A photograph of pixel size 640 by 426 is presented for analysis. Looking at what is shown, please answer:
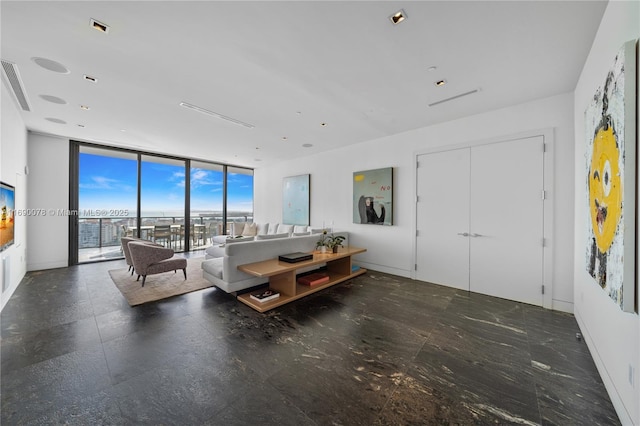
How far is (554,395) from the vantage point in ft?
5.66

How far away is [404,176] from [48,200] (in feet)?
24.6

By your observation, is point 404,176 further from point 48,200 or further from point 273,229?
point 48,200

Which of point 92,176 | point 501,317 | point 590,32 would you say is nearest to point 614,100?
point 590,32

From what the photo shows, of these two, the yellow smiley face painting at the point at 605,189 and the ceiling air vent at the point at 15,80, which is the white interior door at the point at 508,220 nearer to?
the yellow smiley face painting at the point at 605,189

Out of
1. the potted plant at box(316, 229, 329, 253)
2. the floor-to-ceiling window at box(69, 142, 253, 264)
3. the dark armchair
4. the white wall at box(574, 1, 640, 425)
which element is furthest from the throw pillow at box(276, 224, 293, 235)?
the white wall at box(574, 1, 640, 425)

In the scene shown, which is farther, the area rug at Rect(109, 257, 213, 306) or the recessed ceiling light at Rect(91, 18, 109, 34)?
the area rug at Rect(109, 257, 213, 306)

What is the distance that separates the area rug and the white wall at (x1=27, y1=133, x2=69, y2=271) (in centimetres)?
150

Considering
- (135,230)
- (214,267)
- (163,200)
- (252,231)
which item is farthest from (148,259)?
(163,200)

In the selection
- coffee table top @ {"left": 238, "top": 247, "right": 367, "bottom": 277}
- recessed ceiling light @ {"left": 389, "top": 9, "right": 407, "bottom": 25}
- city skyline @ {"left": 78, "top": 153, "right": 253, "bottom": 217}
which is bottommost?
coffee table top @ {"left": 238, "top": 247, "right": 367, "bottom": 277}

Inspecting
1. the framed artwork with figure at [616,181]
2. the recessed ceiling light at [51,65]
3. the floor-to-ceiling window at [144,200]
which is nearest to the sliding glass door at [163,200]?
the floor-to-ceiling window at [144,200]

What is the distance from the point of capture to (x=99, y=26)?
2010mm

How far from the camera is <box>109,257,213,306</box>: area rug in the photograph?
3.53 metres

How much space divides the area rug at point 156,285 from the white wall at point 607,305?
457 cm

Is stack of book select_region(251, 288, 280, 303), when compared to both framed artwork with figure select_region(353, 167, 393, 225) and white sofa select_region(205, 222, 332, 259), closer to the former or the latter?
white sofa select_region(205, 222, 332, 259)
